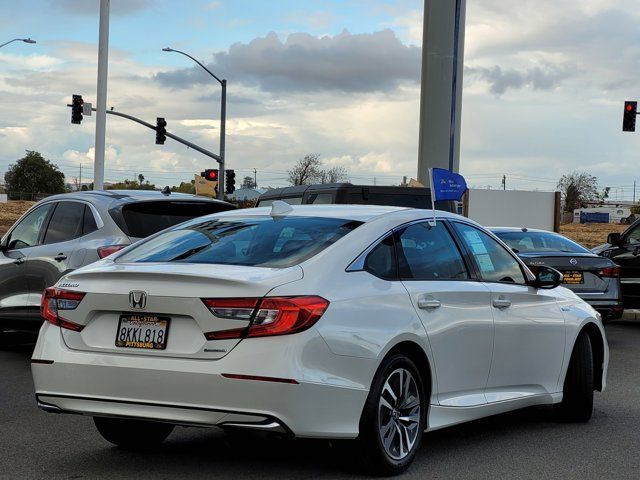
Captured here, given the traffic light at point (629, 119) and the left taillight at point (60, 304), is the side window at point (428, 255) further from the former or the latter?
the traffic light at point (629, 119)

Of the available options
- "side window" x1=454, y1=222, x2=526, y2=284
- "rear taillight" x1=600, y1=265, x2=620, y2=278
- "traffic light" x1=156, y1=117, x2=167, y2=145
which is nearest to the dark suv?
"rear taillight" x1=600, y1=265, x2=620, y2=278

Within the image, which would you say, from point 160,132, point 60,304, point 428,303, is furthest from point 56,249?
point 160,132

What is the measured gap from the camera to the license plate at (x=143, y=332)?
5.35 m

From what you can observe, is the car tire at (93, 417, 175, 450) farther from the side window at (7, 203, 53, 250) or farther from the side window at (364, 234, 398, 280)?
the side window at (7, 203, 53, 250)

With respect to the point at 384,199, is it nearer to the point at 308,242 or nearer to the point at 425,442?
the point at 425,442

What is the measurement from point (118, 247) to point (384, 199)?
4693 millimetres

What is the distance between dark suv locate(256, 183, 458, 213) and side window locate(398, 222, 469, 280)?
6.16 m

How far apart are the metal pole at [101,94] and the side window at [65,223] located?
68.6 ft

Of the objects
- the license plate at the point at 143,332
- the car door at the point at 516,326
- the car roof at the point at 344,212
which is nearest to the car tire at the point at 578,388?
the car door at the point at 516,326

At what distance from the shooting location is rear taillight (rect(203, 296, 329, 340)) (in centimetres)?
515

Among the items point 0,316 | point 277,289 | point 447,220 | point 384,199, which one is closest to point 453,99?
point 384,199

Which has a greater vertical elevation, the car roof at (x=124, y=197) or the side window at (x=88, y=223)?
the car roof at (x=124, y=197)

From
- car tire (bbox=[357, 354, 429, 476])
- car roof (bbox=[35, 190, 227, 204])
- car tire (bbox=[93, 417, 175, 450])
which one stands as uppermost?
car roof (bbox=[35, 190, 227, 204])

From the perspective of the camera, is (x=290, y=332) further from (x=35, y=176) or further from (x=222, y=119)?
(x=35, y=176)
